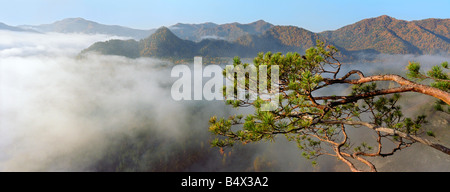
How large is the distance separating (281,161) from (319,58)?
176138 millimetres

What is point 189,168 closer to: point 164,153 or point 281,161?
point 164,153

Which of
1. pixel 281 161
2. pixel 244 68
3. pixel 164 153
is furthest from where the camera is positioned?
pixel 164 153
